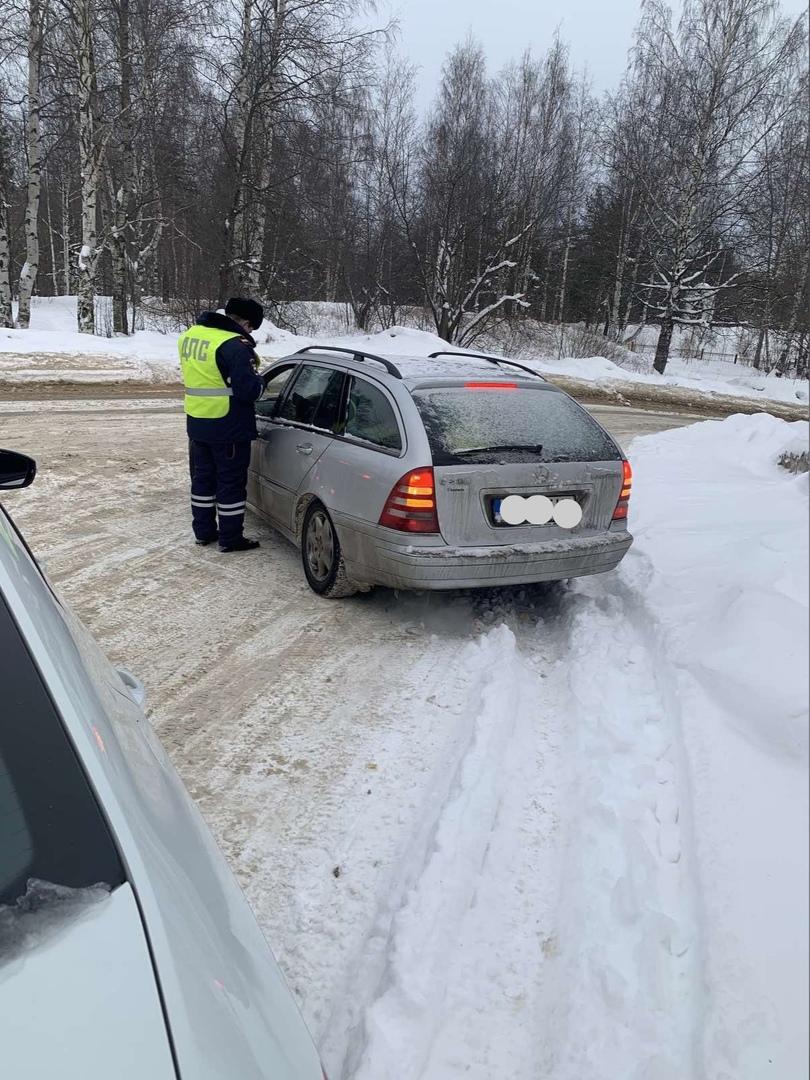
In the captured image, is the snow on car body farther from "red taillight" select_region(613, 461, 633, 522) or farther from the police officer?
the police officer

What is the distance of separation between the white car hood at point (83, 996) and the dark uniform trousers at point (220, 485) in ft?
15.2

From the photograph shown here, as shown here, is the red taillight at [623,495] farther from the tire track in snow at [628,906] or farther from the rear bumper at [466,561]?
the tire track in snow at [628,906]

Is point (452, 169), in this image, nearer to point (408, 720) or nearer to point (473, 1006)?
point (408, 720)

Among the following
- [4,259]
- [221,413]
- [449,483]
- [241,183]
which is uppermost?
[241,183]

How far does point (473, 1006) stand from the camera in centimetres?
215

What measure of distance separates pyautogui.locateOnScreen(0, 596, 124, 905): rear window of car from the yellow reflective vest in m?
4.15

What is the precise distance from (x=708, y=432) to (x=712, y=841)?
39.9 ft

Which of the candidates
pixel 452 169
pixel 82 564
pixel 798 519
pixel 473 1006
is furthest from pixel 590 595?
pixel 452 169

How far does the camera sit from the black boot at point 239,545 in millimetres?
5828

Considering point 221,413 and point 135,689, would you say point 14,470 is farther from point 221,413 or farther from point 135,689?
point 221,413

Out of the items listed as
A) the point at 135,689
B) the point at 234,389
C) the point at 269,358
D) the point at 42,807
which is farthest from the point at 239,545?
the point at 269,358

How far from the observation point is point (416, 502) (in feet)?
13.7

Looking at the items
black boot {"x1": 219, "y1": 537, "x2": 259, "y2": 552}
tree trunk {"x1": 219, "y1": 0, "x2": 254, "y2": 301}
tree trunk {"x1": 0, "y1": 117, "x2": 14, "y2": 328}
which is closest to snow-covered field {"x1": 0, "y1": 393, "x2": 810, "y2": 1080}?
black boot {"x1": 219, "y1": 537, "x2": 259, "y2": 552}

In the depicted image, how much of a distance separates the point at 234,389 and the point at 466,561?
2361mm
